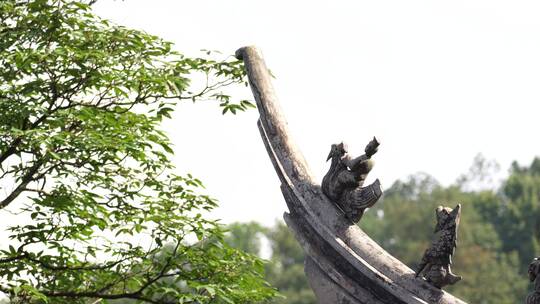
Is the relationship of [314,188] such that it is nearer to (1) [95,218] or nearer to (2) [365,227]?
(1) [95,218]

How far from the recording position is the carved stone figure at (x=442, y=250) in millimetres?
9414

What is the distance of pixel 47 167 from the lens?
13727 millimetres

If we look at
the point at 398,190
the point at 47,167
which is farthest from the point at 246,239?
the point at 47,167

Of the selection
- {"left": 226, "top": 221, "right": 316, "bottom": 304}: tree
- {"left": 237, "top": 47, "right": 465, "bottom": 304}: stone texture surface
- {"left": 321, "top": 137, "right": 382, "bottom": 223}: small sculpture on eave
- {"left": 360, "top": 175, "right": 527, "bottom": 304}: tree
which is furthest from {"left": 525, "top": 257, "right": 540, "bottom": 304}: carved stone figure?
{"left": 226, "top": 221, "right": 316, "bottom": 304}: tree

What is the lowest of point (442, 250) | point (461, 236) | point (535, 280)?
point (535, 280)

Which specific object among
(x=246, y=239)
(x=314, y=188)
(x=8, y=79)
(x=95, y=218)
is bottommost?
(x=314, y=188)

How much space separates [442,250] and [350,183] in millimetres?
978

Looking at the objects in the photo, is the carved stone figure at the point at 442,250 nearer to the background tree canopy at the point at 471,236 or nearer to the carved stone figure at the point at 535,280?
the carved stone figure at the point at 535,280

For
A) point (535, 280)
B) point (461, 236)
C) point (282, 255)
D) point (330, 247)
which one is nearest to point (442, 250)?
point (535, 280)

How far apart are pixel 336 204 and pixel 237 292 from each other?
318 centimetres

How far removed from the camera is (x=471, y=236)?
7406 centimetres

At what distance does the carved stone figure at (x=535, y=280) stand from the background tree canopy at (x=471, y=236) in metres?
56.4

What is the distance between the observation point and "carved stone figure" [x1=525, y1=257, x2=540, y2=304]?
8883mm

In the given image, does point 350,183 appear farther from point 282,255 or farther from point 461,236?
point 282,255
